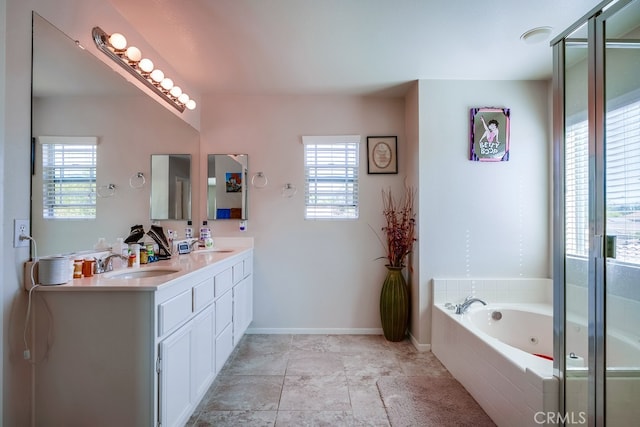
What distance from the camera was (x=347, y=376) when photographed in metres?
2.34

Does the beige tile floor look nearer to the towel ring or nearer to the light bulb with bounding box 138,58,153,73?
the towel ring

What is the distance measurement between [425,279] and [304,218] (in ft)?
4.31

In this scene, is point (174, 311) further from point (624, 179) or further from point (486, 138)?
point (486, 138)

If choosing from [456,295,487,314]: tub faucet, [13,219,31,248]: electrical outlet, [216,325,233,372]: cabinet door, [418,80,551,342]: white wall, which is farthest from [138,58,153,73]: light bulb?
[456,295,487,314]: tub faucet

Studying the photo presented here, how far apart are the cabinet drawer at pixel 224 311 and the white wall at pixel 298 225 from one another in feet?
2.56

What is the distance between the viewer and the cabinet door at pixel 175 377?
1.41 meters

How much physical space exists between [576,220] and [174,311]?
204 cm

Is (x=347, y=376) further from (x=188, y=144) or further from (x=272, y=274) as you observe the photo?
(x=188, y=144)

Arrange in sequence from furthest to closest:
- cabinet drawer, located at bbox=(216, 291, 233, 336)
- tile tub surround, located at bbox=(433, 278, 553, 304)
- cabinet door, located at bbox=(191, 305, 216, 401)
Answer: tile tub surround, located at bbox=(433, 278, 553, 304) → cabinet drawer, located at bbox=(216, 291, 233, 336) → cabinet door, located at bbox=(191, 305, 216, 401)

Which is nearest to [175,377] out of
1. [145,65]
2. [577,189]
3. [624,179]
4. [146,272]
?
[146,272]

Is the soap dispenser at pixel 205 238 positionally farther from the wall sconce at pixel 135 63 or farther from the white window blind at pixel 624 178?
the white window blind at pixel 624 178

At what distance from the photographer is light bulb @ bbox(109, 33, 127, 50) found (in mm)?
1819

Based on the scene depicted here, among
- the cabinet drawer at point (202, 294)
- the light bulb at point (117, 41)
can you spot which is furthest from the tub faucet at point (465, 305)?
the light bulb at point (117, 41)

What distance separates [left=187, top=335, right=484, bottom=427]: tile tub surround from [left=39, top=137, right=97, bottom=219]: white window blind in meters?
1.38
